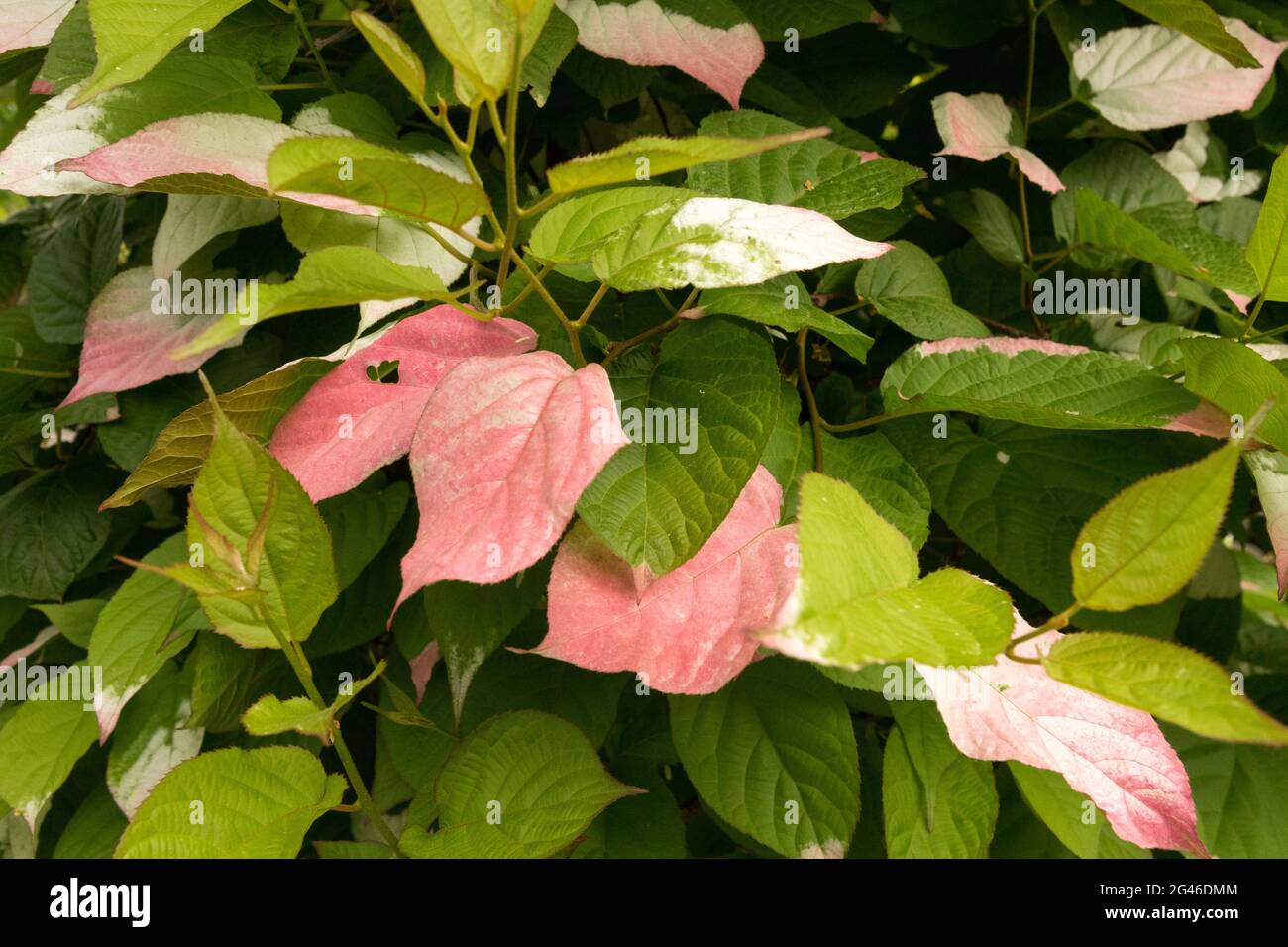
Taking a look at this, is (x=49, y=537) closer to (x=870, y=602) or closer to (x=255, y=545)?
(x=255, y=545)

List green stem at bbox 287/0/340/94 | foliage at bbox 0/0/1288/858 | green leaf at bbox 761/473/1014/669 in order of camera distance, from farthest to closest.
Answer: green stem at bbox 287/0/340/94 < foliage at bbox 0/0/1288/858 < green leaf at bbox 761/473/1014/669

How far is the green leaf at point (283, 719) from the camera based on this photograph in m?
0.41

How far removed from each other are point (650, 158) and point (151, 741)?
0.49 metres

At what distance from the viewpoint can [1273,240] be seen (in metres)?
0.54

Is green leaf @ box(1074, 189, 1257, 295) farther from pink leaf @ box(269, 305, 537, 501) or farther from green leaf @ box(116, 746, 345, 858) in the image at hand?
green leaf @ box(116, 746, 345, 858)

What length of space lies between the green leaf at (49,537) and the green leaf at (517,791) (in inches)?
13.0

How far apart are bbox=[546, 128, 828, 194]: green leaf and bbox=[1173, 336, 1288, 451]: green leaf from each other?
282mm

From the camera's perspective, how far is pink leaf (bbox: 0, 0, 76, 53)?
58 cm

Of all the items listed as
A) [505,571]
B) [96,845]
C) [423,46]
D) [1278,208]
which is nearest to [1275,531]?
[1278,208]

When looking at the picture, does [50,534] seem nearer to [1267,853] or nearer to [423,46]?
[423,46]

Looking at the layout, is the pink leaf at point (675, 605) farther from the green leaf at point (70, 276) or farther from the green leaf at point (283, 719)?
the green leaf at point (70, 276)

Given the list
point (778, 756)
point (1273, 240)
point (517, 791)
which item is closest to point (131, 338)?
point (517, 791)

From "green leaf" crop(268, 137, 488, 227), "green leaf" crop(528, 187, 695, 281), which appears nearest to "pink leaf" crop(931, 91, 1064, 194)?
"green leaf" crop(528, 187, 695, 281)

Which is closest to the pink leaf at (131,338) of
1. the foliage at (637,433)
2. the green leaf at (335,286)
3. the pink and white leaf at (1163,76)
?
the foliage at (637,433)
